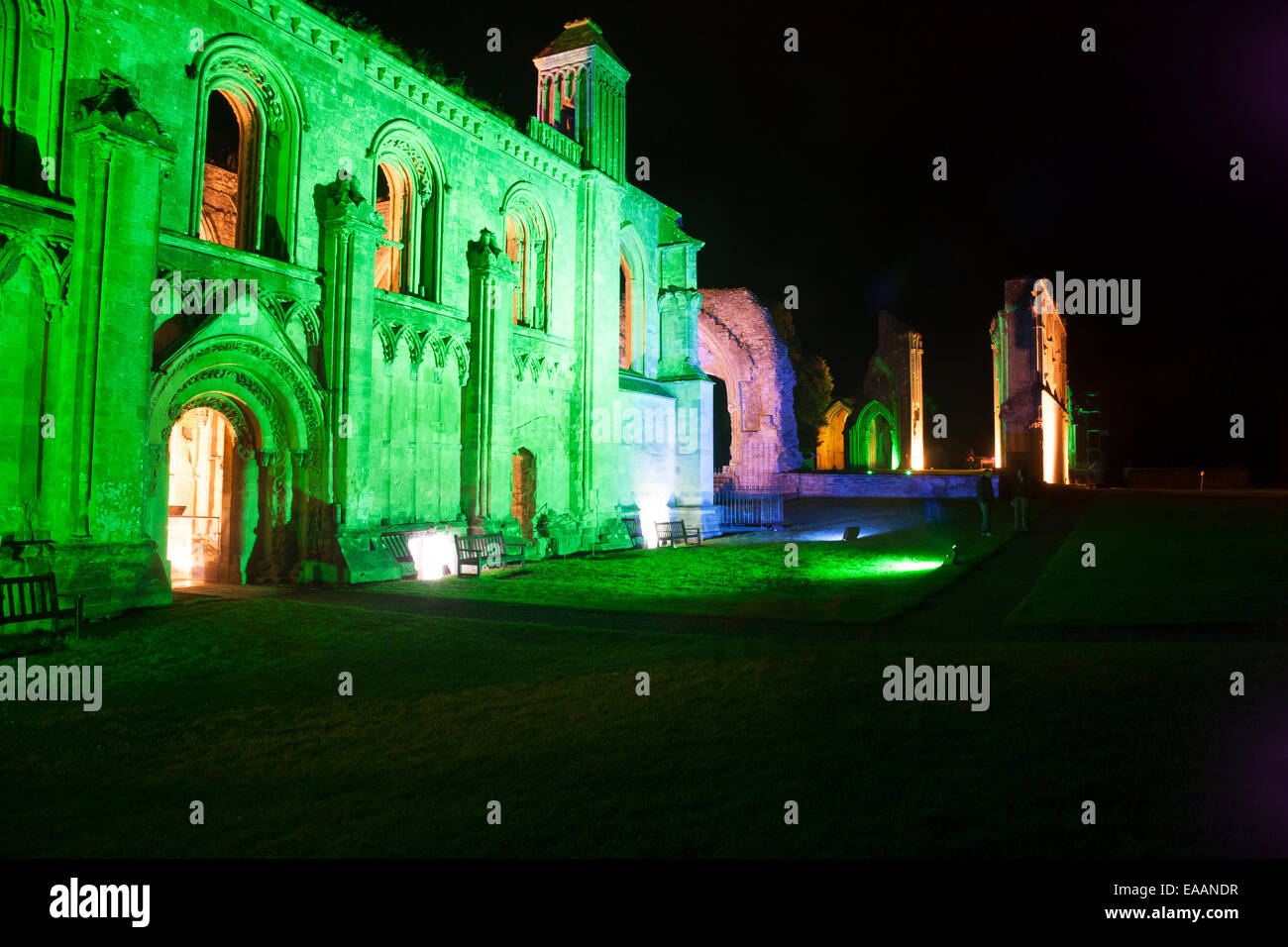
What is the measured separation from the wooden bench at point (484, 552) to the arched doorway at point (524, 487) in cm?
240

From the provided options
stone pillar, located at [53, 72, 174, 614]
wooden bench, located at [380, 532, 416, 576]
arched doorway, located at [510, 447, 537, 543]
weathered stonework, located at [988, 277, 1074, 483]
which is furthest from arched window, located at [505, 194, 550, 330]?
weathered stonework, located at [988, 277, 1074, 483]

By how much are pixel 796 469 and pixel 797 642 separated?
3083 centimetres

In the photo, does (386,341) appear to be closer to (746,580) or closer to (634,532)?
(746,580)

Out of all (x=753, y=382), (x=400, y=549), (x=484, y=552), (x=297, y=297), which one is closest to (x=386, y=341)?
(x=297, y=297)

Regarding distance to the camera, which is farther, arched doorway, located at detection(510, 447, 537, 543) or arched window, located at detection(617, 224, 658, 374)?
Result: arched window, located at detection(617, 224, 658, 374)

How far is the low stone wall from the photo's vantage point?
29812 millimetres

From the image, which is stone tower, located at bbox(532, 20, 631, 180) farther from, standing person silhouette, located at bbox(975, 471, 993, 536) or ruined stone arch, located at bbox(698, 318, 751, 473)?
ruined stone arch, located at bbox(698, 318, 751, 473)

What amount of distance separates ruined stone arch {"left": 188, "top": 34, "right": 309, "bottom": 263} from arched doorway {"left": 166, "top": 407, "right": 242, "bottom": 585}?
336 centimetres

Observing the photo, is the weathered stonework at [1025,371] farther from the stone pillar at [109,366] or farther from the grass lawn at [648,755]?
the stone pillar at [109,366]

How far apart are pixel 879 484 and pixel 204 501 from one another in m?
24.3

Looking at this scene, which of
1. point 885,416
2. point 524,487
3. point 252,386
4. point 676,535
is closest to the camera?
point 252,386

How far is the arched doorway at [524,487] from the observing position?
1948 cm

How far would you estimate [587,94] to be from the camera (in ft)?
70.8
